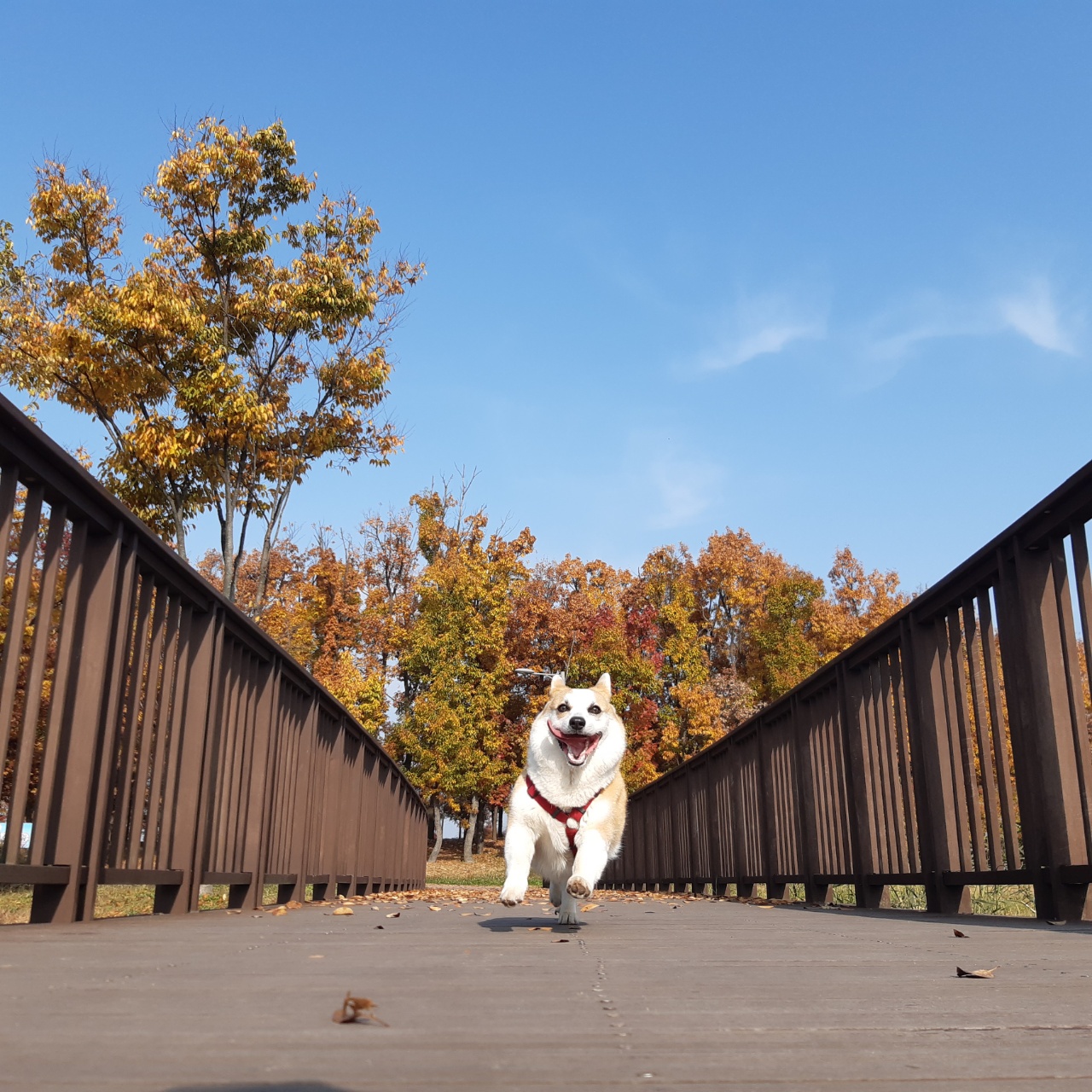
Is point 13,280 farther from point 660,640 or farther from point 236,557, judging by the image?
point 660,640

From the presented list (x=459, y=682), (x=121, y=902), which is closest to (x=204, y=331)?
(x=121, y=902)

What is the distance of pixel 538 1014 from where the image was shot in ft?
5.33

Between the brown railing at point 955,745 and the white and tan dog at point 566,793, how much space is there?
63.4 inches

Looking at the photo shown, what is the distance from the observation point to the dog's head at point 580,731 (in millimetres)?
4465

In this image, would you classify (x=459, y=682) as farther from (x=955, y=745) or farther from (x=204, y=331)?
(x=955, y=745)

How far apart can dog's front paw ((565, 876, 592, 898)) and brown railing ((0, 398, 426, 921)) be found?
1635 millimetres

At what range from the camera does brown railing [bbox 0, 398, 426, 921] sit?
10.2 feet

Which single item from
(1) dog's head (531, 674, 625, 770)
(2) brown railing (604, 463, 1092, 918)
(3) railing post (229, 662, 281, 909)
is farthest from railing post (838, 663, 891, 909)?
(3) railing post (229, 662, 281, 909)

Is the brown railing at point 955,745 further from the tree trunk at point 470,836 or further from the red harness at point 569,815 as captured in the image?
the tree trunk at point 470,836

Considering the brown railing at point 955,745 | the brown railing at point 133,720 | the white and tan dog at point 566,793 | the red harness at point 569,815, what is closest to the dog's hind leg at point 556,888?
the white and tan dog at point 566,793

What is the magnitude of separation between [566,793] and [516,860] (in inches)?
14.9

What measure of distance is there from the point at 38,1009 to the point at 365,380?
502 inches

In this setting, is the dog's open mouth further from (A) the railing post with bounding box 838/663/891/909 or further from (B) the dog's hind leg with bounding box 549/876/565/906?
(A) the railing post with bounding box 838/663/891/909

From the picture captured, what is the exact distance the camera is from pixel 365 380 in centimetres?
1391
